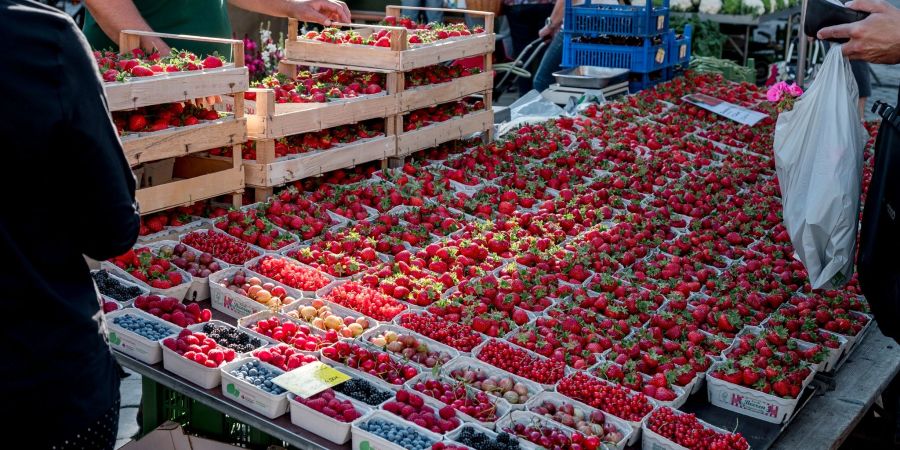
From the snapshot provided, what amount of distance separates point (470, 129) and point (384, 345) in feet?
8.30

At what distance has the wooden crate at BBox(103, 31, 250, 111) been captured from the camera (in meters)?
3.40

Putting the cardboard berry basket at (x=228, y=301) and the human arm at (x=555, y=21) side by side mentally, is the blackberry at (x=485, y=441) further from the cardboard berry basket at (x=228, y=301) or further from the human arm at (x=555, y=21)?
Result: the human arm at (x=555, y=21)

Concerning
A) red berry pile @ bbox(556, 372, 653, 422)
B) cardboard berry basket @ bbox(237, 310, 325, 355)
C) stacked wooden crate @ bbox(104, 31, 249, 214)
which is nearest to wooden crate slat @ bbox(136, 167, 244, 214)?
stacked wooden crate @ bbox(104, 31, 249, 214)

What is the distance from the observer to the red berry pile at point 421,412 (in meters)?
2.67

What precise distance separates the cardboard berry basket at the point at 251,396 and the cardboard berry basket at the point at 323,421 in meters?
0.04

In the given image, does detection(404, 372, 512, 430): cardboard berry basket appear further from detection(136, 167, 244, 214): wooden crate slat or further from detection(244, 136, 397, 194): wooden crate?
detection(244, 136, 397, 194): wooden crate

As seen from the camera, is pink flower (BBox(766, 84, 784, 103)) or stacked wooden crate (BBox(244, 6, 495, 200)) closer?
stacked wooden crate (BBox(244, 6, 495, 200))

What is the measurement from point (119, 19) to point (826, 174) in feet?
9.48

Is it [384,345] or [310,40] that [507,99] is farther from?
[384,345]

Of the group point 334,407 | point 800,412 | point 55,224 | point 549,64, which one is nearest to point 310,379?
point 334,407

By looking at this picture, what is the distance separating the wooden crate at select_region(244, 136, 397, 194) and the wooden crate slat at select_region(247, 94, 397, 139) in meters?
0.07

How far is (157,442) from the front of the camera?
2953 mm

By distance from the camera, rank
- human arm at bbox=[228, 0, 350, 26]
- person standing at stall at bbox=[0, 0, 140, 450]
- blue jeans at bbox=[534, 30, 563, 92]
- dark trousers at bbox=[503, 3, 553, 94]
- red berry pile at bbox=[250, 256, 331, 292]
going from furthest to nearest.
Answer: dark trousers at bbox=[503, 3, 553, 94] → blue jeans at bbox=[534, 30, 563, 92] → human arm at bbox=[228, 0, 350, 26] → red berry pile at bbox=[250, 256, 331, 292] → person standing at stall at bbox=[0, 0, 140, 450]

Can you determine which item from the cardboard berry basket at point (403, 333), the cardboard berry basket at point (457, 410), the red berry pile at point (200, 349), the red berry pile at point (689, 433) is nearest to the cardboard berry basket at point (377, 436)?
the cardboard berry basket at point (457, 410)
